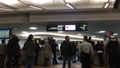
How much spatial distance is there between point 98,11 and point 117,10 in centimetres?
93

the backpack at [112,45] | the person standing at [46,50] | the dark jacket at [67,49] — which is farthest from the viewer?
the person standing at [46,50]

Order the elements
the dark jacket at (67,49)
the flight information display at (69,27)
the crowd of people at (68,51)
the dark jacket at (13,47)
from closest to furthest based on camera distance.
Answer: the crowd of people at (68,51)
the dark jacket at (13,47)
the dark jacket at (67,49)
the flight information display at (69,27)

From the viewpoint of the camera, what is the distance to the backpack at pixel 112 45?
8531mm

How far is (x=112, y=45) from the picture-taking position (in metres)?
8.58

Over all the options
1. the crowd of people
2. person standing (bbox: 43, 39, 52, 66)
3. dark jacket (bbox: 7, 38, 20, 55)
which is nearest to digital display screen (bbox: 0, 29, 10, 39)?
the crowd of people

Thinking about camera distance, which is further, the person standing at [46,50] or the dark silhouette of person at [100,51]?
the dark silhouette of person at [100,51]

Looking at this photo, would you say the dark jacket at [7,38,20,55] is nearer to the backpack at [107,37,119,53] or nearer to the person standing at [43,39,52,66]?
the backpack at [107,37,119,53]

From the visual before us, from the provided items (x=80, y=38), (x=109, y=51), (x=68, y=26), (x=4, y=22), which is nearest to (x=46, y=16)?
(x=68, y=26)

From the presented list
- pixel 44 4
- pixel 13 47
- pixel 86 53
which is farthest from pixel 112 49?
pixel 44 4

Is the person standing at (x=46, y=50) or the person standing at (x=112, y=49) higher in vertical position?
the person standing at (x=112, y=49)

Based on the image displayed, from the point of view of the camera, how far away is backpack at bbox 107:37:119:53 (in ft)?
28.0

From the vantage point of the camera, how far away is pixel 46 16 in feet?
41.6

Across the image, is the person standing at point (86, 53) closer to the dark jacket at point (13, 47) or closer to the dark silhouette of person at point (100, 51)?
the dark jacket at point (13, 47)

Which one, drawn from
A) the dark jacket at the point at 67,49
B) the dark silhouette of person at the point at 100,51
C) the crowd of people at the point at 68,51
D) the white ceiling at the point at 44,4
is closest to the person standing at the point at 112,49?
the crowd of people at the point at 68,51
